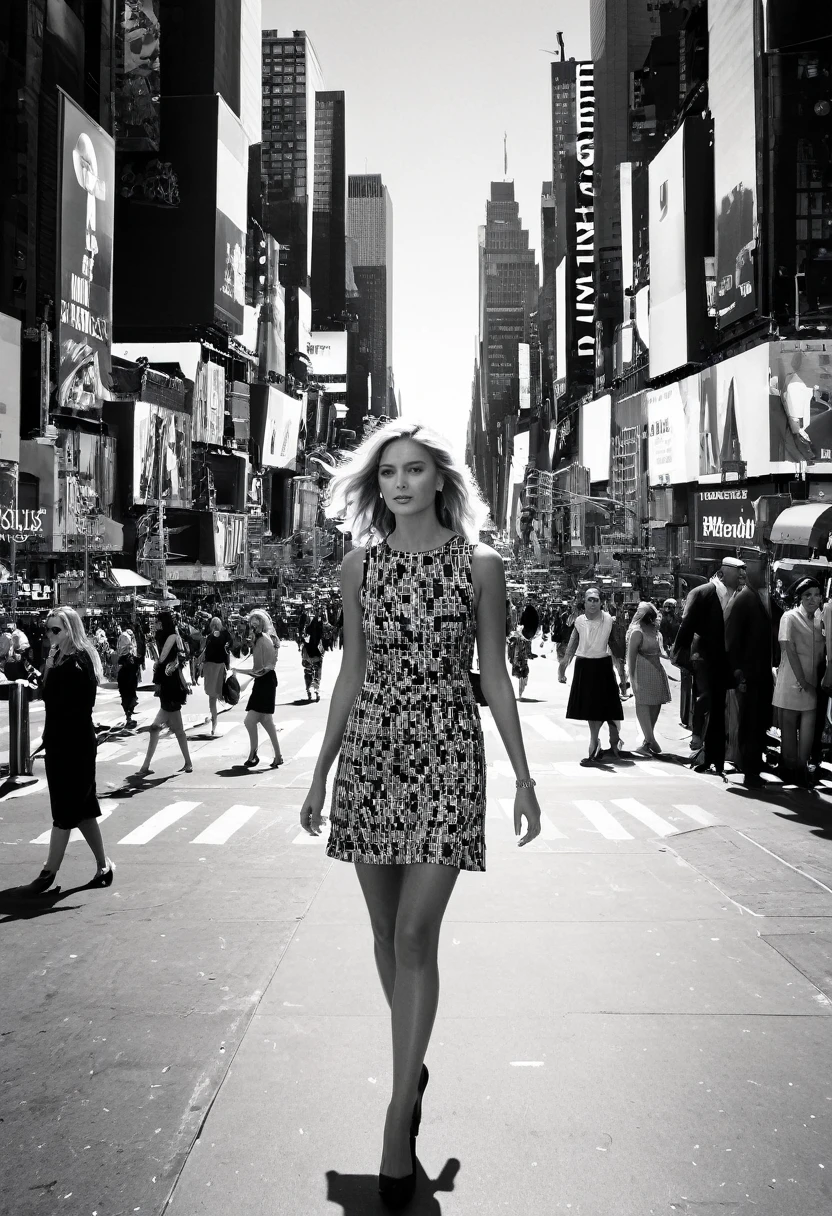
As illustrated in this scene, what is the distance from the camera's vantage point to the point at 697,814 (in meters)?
9.05

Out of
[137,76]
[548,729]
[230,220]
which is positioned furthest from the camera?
[230,220]

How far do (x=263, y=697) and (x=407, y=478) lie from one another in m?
9.39

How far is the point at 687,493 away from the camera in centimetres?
6519

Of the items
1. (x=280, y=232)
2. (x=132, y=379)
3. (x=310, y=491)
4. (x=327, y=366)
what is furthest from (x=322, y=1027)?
(x=280, y=232)

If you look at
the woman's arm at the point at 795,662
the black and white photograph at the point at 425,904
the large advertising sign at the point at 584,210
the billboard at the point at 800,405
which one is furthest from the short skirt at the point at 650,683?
the large advertising sign at the point at 584,210

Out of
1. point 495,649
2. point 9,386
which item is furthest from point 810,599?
point 9,386

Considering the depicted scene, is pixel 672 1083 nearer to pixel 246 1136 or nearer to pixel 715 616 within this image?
pixel 246 1136

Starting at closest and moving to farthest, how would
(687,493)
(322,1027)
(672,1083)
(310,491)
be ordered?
(672,1083)
(322,1027)
(687,493)
(310,491)

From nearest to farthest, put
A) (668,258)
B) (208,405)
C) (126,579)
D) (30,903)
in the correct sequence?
(30,903), (668,258), (126,579), (208,405)

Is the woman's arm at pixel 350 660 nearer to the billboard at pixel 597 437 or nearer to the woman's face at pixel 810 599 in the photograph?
the woman's face at pixel 810 599

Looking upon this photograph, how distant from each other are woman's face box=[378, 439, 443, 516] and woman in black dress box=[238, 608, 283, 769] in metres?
8.99

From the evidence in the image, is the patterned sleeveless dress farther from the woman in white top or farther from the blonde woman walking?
the woman in white top

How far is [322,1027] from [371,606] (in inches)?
72.0

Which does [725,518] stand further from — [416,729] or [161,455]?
[416,729]
